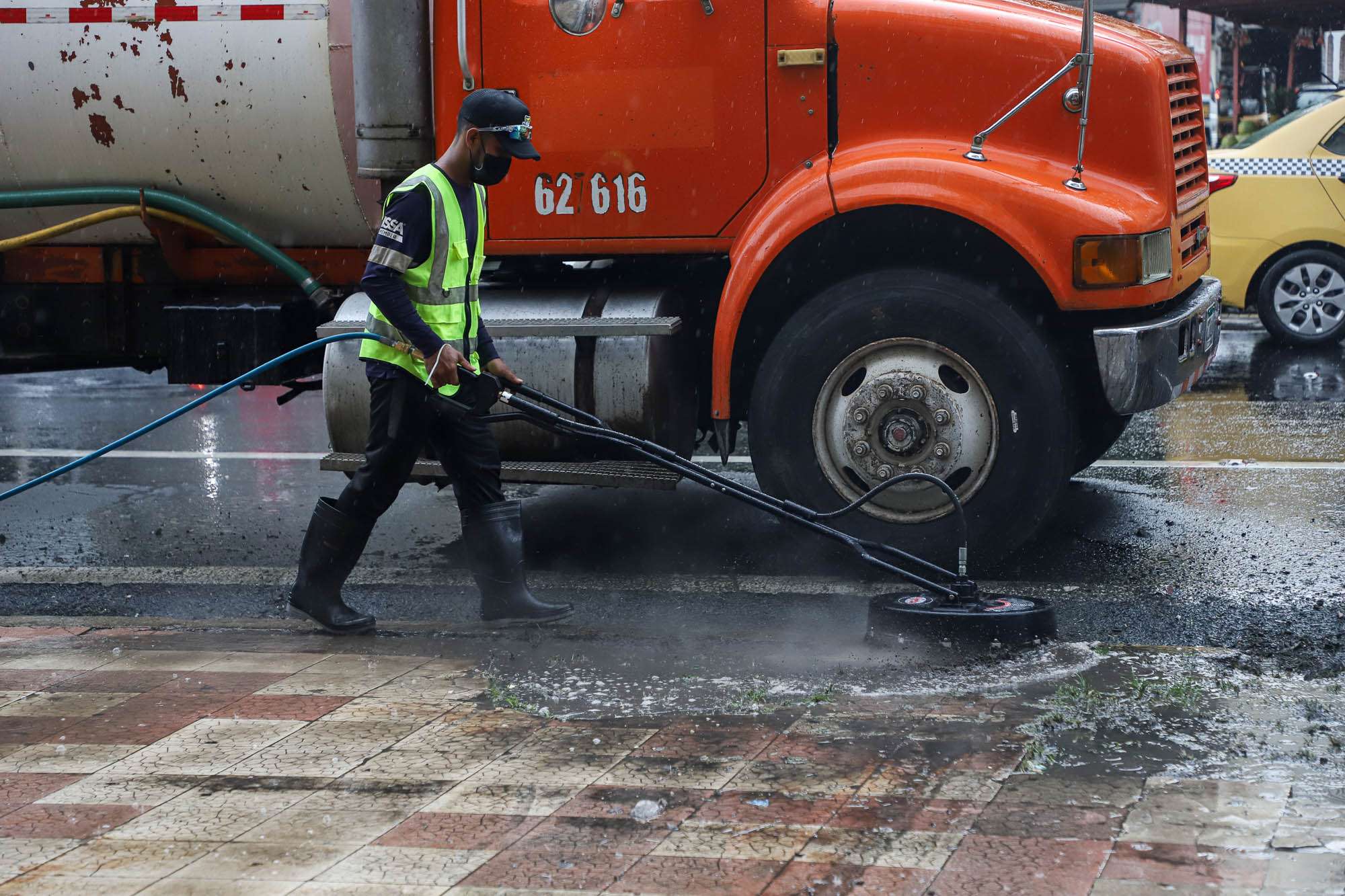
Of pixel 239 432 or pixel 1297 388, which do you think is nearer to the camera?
pixel 239 432

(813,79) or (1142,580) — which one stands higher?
(813,79)

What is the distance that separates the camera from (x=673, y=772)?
3.71 metres

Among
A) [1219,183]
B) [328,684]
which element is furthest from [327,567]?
[1219,183]

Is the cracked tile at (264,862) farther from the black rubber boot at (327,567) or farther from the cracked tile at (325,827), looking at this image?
the black rubber boot at (327,567)

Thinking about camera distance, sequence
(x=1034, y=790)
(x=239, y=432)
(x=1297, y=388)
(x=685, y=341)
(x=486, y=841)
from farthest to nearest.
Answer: (x=1297, y=388), (x=239, y=432), (x=685, y=341), (x=1034, y=790), (x=486, y=841)

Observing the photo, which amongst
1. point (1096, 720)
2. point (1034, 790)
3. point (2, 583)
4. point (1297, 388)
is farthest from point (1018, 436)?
point (1297, 388)

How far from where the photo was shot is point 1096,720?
13.1 ft

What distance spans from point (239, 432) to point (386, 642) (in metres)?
4.48

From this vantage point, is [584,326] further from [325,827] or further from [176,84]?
[325,827]

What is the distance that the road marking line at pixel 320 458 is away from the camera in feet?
24.8

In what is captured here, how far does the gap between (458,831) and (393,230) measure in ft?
6.87

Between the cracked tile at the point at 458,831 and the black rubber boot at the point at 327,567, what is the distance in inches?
68.8

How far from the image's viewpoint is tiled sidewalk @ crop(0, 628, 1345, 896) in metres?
3.16

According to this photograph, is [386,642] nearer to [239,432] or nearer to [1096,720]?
[1096,720]
